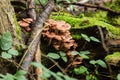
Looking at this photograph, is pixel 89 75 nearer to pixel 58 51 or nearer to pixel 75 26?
pixel 58 51

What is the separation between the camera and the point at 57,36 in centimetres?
314

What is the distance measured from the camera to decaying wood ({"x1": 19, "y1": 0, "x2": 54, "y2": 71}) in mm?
2628

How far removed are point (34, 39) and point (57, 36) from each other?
0.34 metres

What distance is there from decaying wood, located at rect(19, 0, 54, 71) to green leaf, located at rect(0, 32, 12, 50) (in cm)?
23

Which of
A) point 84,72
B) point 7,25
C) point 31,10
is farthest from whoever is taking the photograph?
point 31,10

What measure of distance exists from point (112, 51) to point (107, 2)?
3.49 meters

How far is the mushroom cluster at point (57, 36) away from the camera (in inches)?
124

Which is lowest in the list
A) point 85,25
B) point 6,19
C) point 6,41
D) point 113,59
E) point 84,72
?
point 84,72

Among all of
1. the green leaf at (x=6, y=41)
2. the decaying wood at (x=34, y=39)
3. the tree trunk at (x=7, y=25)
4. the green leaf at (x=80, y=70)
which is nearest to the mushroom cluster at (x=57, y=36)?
the decaying wood at (x=34, y=39)

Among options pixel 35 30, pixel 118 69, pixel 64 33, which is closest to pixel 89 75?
pixel 118 69

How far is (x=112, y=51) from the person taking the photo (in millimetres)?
3322

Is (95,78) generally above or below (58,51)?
below

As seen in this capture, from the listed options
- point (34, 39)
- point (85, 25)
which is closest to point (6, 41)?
point (34, 39)

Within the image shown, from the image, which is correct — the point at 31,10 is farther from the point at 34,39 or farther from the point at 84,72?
the point at 84,72
